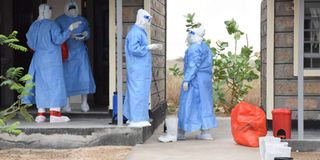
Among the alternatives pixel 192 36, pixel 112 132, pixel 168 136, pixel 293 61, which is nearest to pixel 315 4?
pixel 293 61

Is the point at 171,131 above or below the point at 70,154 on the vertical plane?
above

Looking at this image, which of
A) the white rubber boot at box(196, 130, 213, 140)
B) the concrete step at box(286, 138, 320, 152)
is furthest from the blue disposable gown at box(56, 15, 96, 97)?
the concrete step at box(286, 138, 320, 152)

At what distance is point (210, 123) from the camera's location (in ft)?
28.6

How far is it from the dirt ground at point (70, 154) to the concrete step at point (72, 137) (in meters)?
0.13

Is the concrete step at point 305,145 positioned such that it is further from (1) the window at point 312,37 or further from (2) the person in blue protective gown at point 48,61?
(2) the person in blue protective gown at point 48,61

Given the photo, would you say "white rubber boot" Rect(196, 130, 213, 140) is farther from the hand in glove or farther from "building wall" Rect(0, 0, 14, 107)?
"building wall" Rect(0, 0, 14, 107)

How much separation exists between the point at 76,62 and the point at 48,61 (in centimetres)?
92

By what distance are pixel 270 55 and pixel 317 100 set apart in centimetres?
99

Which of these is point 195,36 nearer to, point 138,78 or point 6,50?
point 138,78

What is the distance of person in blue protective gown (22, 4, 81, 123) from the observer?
887cm

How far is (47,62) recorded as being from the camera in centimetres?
890

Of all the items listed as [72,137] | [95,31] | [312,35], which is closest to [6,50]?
[95,31]

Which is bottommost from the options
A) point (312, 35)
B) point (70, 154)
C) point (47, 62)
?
point (70, 154)

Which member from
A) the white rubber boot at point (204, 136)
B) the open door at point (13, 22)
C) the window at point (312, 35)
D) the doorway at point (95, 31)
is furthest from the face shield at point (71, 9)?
the window at point (312, 35)
